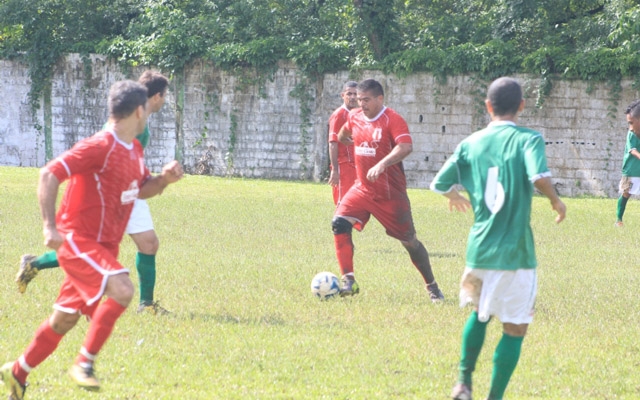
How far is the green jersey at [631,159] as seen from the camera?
15.3m

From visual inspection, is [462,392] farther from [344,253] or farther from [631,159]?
[631,159]

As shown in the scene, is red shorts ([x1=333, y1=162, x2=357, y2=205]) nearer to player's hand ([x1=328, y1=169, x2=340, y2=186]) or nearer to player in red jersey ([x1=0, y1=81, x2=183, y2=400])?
player's hand ([x1=328, y1=169, x2=340, y2=186])

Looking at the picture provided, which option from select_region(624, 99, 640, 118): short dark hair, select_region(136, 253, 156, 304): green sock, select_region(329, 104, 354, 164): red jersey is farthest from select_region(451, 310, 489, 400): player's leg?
select_region(624, 99, 640, 118): short dark hair

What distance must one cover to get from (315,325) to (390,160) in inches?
69.6

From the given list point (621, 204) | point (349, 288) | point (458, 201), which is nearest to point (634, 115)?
point (621, 204)

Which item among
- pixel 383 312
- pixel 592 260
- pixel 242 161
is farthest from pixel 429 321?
pixel 242 161

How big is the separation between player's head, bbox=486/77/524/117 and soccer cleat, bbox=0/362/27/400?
3.04m

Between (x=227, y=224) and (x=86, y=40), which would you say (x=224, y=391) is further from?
(x=86, y=40)

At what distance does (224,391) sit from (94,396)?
29.3 inches

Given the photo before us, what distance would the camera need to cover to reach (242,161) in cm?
2741

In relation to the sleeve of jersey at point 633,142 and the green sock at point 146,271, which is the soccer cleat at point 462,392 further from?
the sleeve of jersey at point 633,142

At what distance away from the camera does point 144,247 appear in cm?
804

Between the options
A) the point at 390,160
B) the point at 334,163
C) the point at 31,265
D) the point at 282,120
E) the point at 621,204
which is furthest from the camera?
the point at 282,120

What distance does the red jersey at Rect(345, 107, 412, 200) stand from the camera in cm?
931
